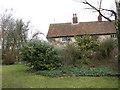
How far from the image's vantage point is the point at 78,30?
75.2 ft

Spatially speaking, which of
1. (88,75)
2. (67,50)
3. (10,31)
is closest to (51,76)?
(88,75)

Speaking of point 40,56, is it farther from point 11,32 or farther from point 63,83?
point 11,32

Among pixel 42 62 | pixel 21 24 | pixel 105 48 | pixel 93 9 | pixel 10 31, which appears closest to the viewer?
pixel 42 62

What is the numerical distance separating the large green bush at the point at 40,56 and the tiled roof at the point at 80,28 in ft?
43.4

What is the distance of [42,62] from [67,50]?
2.48 metres

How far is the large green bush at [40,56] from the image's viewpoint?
9.00 m

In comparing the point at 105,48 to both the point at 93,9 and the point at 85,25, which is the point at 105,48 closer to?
the point at 93,9

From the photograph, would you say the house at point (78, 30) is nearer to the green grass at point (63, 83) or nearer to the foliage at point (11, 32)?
the foliage at point (11, 32)

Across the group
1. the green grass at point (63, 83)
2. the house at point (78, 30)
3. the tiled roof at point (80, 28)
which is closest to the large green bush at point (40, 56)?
the green grass at point (63, 83)

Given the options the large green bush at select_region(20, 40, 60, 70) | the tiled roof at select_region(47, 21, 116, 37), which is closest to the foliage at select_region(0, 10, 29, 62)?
the tiled roof at select_region(47, 21, 116, 37)

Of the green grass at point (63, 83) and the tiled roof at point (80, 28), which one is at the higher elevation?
the tiled roof at point (80, 28)

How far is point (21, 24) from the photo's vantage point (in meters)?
30.6

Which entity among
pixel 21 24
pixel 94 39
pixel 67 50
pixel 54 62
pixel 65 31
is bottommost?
pixel 54 62

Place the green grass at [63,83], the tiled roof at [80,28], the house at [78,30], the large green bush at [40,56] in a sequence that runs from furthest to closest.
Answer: the tiled roof at [80,28] → the house at [78,30] → the large green bush at [40,56] → the green grass at [63,83]
